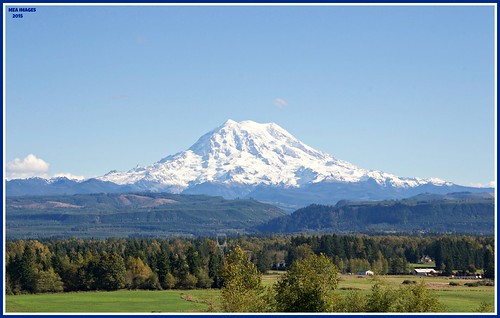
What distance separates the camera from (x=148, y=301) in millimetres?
41188

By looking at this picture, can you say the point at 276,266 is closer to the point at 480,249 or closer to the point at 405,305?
the point at 480,249

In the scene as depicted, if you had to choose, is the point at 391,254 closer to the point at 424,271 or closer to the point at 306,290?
the point at 424,271

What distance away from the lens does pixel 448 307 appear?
36625 mm

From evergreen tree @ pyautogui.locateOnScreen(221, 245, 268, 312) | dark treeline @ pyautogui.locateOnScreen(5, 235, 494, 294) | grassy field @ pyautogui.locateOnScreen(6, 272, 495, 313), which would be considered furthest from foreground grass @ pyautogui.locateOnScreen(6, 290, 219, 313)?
dark treeline @ pyautogui.locateOnScreen(5, 235, 494, 294)

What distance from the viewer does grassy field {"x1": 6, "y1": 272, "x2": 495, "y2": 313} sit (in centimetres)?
3544

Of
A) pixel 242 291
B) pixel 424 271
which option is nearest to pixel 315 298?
pixel 242 291

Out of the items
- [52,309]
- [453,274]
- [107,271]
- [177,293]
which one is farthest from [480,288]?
[52,309]

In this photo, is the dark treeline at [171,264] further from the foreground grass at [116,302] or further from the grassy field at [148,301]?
the foreground grass at [116,302]

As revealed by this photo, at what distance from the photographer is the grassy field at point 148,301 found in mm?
35438

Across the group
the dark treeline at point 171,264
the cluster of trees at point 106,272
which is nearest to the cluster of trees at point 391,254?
the dark treeline at point 171,264

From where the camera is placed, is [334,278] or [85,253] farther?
[85,253]

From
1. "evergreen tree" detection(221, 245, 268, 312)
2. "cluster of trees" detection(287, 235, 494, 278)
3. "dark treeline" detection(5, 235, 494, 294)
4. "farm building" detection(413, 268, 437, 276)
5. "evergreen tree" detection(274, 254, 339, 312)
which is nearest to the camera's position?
"evergreen tree" detection(274, 254, 339, 312)

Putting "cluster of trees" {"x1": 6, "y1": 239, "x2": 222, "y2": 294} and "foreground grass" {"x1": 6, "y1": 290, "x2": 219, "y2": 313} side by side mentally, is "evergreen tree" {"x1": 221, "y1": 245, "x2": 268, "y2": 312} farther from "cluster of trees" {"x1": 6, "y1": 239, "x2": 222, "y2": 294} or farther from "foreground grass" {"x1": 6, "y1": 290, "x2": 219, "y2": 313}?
"cluster of trees" {"x1": 6, "y1": 239, "x2": 222, "y2": 294}

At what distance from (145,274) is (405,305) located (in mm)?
28002
